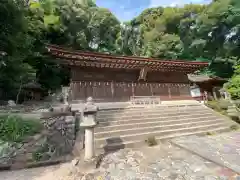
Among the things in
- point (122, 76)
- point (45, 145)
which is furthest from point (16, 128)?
point (122, 76)

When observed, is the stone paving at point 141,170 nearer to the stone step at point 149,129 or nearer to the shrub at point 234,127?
the stone step at point 149,129

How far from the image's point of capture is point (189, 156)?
14.9 ft

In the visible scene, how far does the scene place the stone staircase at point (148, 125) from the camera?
18.8 feet

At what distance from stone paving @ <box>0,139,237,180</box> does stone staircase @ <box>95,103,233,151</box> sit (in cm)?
93

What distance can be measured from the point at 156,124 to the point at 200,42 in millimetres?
20028

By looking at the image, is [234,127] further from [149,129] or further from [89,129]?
[89,129]

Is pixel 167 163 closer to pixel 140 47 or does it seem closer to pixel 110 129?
pixel 110 129

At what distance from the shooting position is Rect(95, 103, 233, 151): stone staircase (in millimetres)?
5738

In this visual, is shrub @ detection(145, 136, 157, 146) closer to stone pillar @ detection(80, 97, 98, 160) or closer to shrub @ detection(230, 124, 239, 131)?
stone pillar @ detection(80, 97, 98, 160)

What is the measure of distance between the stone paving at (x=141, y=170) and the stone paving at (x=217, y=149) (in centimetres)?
21

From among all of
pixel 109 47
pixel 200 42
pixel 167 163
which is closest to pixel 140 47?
pixel 109 47

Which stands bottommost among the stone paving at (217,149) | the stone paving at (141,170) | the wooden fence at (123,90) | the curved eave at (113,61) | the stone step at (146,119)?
the stone paving at (141,170)

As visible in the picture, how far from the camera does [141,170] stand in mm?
3852

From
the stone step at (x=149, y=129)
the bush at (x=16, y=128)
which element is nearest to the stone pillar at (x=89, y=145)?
the stone step at (x=149, y=129)
